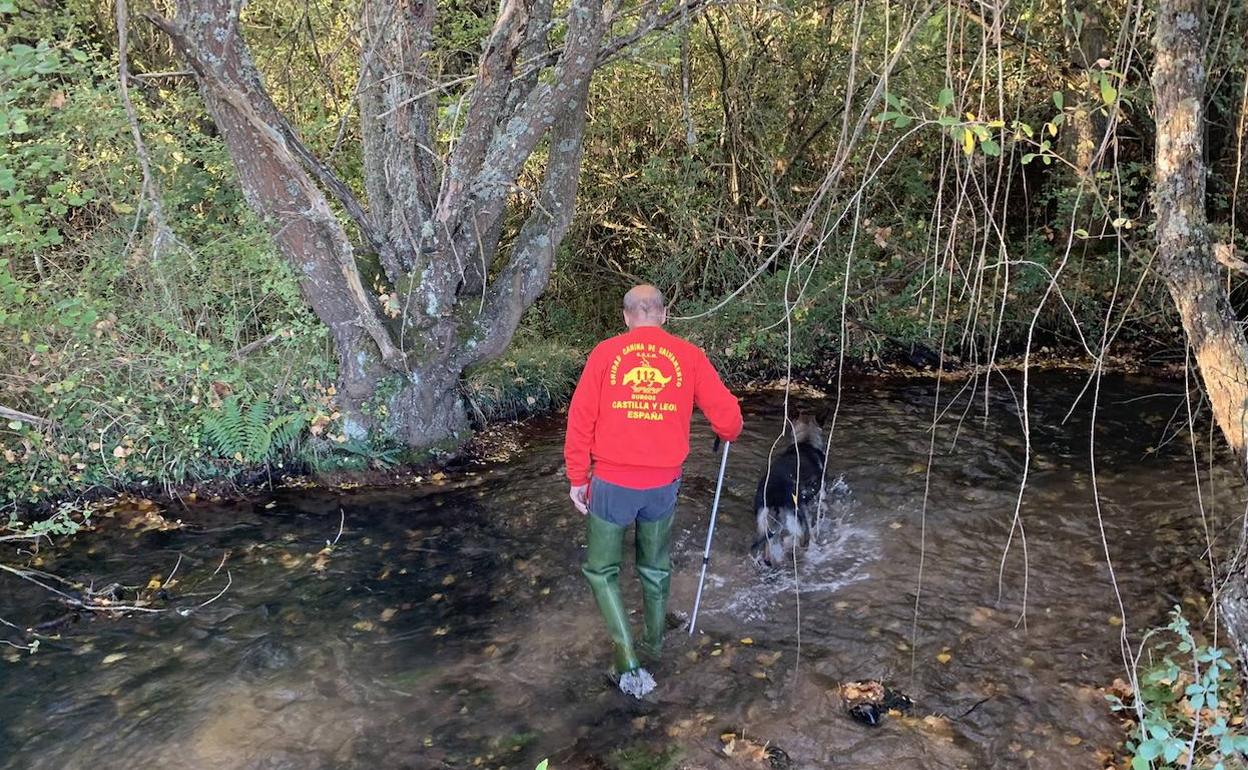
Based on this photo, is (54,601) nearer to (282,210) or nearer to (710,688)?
(282,210)

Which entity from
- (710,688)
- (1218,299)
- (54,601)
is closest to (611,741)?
(710,688)

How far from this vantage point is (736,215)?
436 inches

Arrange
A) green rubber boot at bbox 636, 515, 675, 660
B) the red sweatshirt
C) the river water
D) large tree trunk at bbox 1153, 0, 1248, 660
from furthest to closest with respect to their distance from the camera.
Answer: green rubber boot at bbox 636, 515, 675, 660 → the red sweatshirt → the river water → large tree trunk at bbox 1153, 0, 1248, 660

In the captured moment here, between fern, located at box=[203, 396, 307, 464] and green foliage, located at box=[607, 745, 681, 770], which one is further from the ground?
fern, located at box=[203, 396, 307, 464]

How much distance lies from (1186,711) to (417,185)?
7.23m

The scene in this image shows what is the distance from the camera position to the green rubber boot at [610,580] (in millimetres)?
4812

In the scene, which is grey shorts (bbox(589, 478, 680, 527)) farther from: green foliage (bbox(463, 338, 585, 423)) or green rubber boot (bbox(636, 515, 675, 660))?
green foliage (bbox(463, 338, 585, 423))

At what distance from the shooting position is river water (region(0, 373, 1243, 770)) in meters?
4.50

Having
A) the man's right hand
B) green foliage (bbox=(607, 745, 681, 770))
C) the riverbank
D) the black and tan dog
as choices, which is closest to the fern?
the riverbank

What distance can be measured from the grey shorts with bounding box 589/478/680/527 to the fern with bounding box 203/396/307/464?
14.3ft

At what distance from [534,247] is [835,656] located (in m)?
5.28

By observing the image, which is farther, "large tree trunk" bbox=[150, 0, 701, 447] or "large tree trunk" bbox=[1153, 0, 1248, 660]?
"large tree trunk" bbox=[150, 0, 701, 447]

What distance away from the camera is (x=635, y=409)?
464cm

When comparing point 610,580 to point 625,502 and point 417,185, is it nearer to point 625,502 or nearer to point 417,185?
point 625,502
